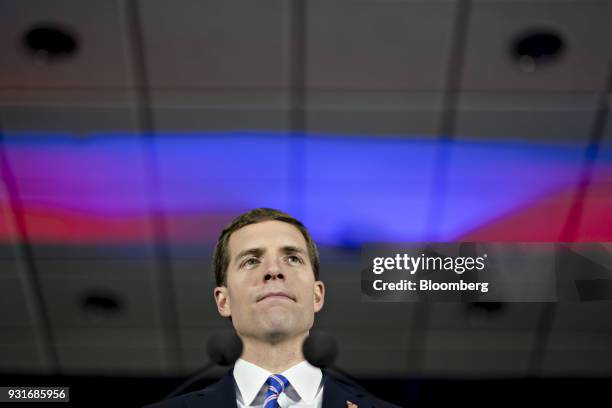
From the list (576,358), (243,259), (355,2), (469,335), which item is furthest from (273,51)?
(576,358)

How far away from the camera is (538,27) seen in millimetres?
2717

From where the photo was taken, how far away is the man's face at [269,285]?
72.9 inches

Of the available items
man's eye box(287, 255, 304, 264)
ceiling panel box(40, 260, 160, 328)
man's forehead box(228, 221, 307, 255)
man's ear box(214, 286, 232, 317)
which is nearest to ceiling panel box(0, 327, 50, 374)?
ceiling panel box(40, 260, 160, 328)

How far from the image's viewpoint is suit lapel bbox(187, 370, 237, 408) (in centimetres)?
177

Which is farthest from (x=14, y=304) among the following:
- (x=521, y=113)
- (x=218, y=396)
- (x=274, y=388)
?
(x=521, y=113)

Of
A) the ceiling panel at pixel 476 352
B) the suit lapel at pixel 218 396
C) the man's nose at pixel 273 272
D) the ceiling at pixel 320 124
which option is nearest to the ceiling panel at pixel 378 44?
the ceiling at pixel 320 124

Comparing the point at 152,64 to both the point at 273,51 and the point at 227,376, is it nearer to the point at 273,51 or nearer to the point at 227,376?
the point at 273,51

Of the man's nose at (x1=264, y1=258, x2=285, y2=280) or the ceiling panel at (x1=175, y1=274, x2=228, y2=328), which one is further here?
the ceiling panel at (x1=175, y1=274, x2=228, y2=328)

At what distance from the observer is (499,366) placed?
104 inches

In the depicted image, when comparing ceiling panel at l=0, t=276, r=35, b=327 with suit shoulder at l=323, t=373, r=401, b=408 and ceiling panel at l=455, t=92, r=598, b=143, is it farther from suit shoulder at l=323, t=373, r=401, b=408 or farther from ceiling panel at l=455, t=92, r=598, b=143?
ceiling panel at l=455, t=92, r=598, b=143

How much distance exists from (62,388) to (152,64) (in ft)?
4.18

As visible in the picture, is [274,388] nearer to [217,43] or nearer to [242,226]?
[242,226]

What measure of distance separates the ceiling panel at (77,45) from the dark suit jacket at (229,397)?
4.73ft

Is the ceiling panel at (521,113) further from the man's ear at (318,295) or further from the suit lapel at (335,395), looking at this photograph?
the suit lapel at (335,395)
